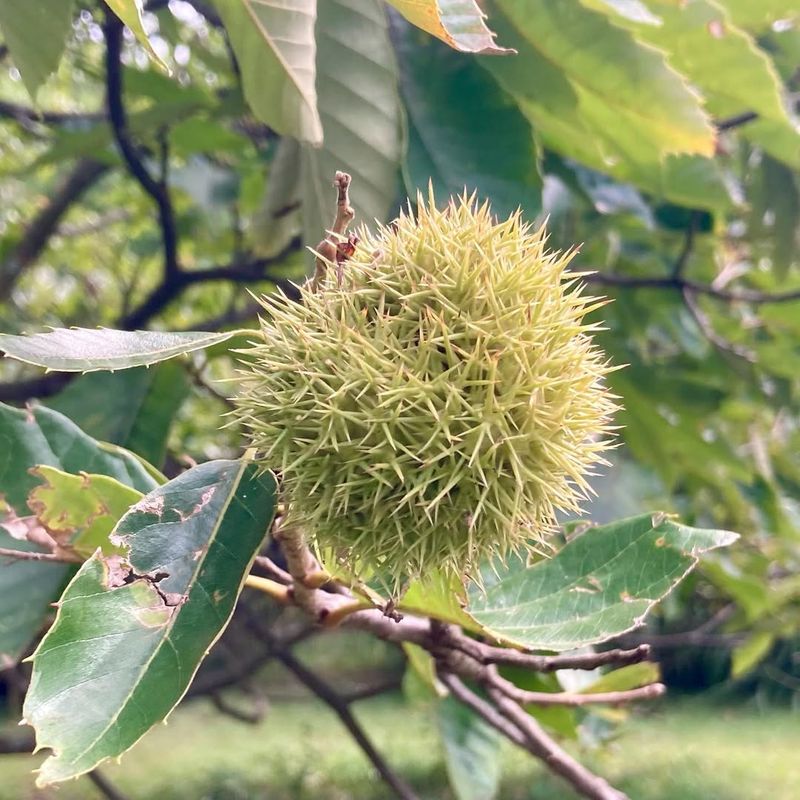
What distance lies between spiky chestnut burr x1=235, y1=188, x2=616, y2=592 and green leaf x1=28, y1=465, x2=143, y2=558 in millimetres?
166

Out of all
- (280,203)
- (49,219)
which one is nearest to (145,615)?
(280,203)

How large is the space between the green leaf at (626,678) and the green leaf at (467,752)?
441 mm

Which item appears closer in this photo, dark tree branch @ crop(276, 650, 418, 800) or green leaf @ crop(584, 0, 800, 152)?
green leaf @ crop(584, 0, 800, 152)

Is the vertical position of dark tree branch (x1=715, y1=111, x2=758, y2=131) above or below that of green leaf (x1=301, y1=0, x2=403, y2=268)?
above

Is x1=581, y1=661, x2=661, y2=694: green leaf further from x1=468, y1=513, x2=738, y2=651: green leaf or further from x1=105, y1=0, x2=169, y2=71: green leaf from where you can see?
x1=105, y1=0, x2=169, y2=71: green leaf

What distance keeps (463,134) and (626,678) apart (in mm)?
706

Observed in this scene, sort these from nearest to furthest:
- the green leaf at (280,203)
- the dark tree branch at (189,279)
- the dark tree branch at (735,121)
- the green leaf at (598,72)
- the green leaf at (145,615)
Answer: the green leaf at (145,615)
the green leaf at (598,72)
the green leaf at (280,203)
the dark tree branch at (735,121)
the dark tree branch at (189,279)

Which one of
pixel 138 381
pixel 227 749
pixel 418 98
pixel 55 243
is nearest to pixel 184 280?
pixel 138 381

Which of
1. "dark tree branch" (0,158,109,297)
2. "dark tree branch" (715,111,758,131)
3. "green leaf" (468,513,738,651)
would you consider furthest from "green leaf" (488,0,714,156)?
"dark tree branch" (0,158,109,297)

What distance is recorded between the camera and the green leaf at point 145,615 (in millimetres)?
524

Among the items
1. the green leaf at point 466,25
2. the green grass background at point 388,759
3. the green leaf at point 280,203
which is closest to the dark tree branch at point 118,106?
the green leaf at point 280,203

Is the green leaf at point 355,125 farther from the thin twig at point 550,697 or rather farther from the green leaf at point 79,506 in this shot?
the thin twig at point 550,697

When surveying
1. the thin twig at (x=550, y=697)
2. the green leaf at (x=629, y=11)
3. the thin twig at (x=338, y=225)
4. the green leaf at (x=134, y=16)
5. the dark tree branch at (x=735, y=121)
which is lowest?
the thin twig at (x=550, y=697)

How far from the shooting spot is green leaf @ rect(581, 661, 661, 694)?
0.93m
